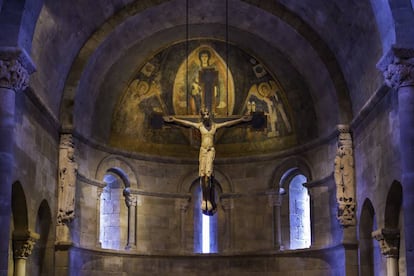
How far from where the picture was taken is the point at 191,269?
25.5m

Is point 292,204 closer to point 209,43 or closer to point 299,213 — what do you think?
point 299,213

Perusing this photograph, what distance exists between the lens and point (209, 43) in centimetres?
2634

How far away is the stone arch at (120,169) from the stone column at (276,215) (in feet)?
13.7

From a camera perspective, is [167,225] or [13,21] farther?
[167,225]

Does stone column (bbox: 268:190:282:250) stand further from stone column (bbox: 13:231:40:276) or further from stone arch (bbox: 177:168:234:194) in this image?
stone column (bbox: 13:231:40:276)

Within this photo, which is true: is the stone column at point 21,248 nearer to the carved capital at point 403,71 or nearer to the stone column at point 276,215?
the stone column at point 276,215

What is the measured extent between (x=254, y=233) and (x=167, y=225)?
8.83ft

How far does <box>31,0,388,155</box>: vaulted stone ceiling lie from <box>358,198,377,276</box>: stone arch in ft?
8.94

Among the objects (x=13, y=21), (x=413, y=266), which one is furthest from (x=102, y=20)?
(x=413, y=266)

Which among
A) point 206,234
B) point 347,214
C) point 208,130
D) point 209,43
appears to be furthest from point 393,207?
point 209,43

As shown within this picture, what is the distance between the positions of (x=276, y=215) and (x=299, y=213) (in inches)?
31.7

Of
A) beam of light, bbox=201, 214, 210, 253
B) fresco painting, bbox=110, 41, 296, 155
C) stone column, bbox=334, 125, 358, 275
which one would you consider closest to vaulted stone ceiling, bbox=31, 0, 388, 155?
fresco painting, bbox=110, 41, 296, 155

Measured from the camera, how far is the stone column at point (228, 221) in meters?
25.8

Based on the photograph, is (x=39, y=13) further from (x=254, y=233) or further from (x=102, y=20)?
(x=254, y=233)
